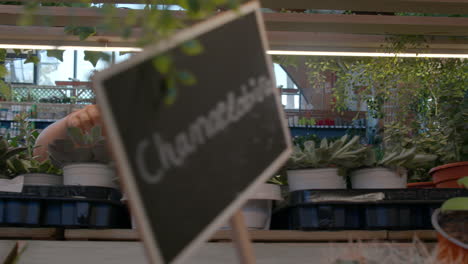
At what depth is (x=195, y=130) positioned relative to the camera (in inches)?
30.8

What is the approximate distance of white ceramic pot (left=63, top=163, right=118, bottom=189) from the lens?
6.68ft

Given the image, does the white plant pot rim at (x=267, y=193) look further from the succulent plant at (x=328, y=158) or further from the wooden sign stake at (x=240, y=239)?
the wooden sign stake at (x=240, y=239)

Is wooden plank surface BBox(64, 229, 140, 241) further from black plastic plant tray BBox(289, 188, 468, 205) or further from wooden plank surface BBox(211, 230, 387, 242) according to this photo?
black plastic plant tray BBox(289, 188, 468, 205)

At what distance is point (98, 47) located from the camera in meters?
2.87

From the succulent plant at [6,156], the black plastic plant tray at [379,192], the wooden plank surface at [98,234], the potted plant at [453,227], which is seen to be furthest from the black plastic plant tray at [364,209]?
the succulent plant at [6,156]

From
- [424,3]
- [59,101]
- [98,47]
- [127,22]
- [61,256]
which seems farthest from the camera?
[59,101]

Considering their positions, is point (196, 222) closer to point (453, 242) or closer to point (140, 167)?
point (140, 167)

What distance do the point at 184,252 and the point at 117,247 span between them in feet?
3.64

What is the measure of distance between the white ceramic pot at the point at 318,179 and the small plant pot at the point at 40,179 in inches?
35.7

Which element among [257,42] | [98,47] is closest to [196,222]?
[257,42]

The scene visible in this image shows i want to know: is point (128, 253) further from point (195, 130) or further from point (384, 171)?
point (195, 130)

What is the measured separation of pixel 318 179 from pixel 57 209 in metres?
0.86

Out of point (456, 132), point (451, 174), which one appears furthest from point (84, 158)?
point (456, 132)

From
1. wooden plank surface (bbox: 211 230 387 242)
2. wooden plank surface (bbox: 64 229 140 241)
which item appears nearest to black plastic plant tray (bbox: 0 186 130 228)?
wooden plank surface (bbox: 64 229 140 241)
